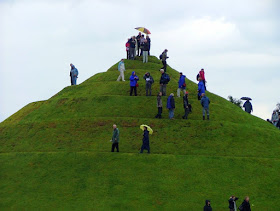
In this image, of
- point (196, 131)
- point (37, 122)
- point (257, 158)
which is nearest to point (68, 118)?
point (37, 122)

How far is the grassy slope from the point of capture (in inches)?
1403

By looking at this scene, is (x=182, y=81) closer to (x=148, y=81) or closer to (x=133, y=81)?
(x=148, y=81)

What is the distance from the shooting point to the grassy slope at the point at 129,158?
35625 mm

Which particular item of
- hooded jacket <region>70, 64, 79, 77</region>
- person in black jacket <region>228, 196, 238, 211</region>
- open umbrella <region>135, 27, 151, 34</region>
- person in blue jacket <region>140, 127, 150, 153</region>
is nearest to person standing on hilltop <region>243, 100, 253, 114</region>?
open umbrella <region>135, 27, 151, 34</region>

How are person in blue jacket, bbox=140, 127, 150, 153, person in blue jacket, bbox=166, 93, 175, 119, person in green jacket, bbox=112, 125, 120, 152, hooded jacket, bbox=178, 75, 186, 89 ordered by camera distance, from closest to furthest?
person in green jacket, bbox=112, 125, 120, 152 → person in blue jacket, bbox=140, 127, 150, 153 → person in blue jacket, bbox=166, 93, 175, 119 → hooded jacket, bbox=178, 75, 186, 89

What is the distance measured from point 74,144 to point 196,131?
34.6 ft

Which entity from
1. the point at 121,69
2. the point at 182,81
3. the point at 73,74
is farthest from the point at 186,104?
the point at 73,74

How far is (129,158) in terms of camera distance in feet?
130

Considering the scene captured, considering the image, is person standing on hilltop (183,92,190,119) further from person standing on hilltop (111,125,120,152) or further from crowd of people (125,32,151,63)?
A: crowd of people (125,32,151,63)

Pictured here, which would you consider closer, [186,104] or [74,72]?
[186,104]

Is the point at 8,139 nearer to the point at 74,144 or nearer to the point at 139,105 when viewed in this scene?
the point at 74,144

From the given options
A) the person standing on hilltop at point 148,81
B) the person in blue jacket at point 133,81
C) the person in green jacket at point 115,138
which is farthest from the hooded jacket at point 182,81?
the person in green jacket at point 115,138

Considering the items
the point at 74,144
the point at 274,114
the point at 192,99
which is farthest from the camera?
the point at 274,114

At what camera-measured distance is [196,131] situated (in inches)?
1794
